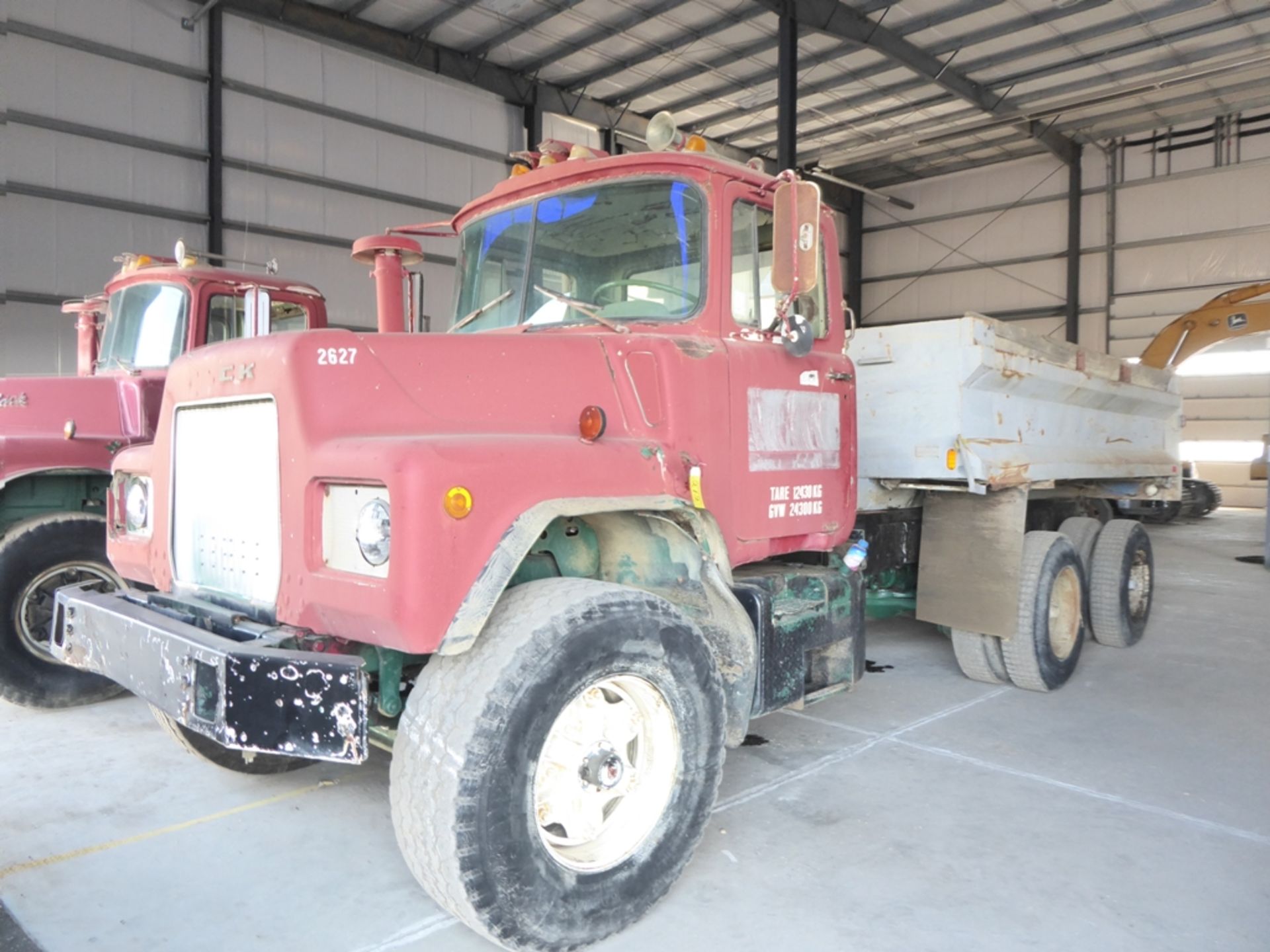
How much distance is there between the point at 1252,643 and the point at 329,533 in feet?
23.5

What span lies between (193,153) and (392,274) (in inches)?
414

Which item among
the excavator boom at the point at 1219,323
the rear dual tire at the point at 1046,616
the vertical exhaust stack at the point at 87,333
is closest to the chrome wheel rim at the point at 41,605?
the vertical exhaust stack at the point at 87,333

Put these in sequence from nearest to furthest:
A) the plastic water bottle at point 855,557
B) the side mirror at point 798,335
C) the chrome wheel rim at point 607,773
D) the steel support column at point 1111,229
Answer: the chrome wheel rim at point 607,773
the side mirror at point 798,335
the plastic water bottle at point 855,557
the steel support column at point 1111,229

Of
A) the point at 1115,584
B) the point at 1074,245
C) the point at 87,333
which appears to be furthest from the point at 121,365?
the point at 1074,245

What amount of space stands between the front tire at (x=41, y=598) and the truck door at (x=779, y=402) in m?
3.85

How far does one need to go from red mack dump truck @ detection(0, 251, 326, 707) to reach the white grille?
1625mm

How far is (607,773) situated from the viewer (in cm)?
281

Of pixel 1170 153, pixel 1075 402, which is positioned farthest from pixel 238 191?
pixel 1170 153

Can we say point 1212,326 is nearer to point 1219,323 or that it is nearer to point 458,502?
point 1219,323

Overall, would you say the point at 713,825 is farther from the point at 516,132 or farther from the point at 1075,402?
the point at 516,132

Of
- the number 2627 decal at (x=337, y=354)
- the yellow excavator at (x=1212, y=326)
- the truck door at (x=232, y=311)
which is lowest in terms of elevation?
the number 2627 decal at (x=337, y=354)

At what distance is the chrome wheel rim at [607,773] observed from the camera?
279 cm

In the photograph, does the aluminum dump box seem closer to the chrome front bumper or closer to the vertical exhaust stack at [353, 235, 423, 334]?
the vertical exhaust stack at [353, 235, 423, 334]

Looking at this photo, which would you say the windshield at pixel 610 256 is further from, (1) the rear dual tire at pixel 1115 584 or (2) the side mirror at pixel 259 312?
(1) the rear dual tire at pixel 1115 584
